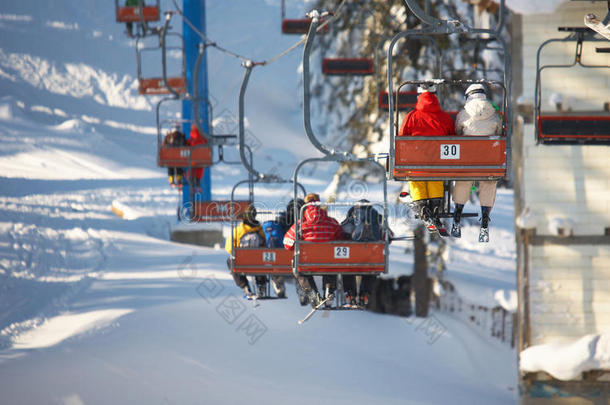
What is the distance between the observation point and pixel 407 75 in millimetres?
17125

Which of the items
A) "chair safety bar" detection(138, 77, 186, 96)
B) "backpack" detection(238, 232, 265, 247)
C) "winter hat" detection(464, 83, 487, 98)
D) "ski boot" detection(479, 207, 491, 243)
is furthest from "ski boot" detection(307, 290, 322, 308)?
"chair safety bar" detection(138, 77, 186, 96)

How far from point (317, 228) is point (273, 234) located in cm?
148

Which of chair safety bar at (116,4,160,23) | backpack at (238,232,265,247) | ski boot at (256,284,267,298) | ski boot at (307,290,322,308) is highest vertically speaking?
chair safety bar at (116,4,160,23)

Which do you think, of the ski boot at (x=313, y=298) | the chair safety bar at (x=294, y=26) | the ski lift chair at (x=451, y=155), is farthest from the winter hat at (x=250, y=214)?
the chair safety bar at (x=294, y=26)

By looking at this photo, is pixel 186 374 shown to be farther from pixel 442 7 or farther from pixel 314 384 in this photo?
pixel 442 7

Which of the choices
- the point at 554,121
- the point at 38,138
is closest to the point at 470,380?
the point at 554,121

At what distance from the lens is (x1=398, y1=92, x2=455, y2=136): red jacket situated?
19.4 feet

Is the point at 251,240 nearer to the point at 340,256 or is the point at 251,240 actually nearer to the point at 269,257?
the point at 269,257

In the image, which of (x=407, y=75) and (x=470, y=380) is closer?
(x=470, y=380)

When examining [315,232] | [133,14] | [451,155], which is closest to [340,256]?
[315,232]

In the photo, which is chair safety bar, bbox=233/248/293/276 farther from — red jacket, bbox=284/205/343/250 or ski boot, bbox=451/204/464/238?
ski boot, bbox=451/204/464/238

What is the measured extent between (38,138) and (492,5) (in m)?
34.8

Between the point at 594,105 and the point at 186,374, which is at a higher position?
the point at 594,105

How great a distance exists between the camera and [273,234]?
894 centimetres
